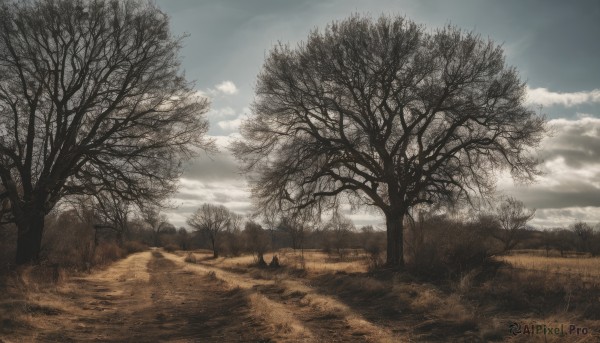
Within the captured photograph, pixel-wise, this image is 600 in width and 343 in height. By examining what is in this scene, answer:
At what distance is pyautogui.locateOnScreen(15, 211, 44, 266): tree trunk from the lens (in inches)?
643

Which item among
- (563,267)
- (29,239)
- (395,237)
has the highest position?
(29,239)

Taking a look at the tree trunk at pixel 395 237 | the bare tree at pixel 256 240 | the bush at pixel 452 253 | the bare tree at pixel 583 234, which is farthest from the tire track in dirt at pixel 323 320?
the bare tree at pixel 583 234

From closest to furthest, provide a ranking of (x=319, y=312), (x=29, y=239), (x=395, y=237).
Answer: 1. (x=319, y=312)
2. (x=29, y=239)
3. (x=395, y=237)

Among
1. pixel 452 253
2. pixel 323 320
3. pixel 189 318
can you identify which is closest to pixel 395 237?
pixel 452 253

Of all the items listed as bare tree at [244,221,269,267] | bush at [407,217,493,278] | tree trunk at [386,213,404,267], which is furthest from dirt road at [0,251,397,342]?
bare tree at [244,221,269,267]

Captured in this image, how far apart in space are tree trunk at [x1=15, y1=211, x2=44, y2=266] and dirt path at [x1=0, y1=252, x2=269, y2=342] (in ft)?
7.74

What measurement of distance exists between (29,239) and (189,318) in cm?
971

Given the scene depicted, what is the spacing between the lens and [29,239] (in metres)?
16.7

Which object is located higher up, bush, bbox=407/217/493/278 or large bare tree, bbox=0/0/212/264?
large bare tree, bbox=0/0/212/264

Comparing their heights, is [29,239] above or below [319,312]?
above

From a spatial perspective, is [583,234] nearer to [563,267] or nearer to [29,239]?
[563,267]

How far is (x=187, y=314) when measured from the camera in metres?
11.3

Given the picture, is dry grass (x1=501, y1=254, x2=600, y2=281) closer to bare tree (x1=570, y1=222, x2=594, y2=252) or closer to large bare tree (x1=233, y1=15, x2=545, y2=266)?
large bare tree (x1=233, y1=15, x2=545, y2=266)

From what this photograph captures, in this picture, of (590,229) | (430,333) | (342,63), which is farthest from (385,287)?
(590,229)
